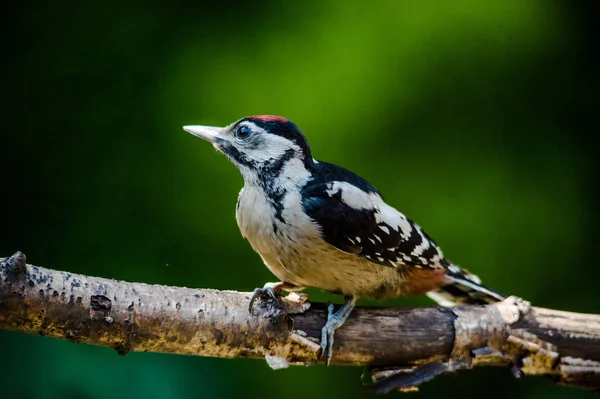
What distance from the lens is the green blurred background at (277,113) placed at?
2830 millimetres

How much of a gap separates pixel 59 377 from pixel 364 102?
5.58 feet

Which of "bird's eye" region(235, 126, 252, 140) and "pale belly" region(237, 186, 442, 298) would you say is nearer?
"pale belly" region(237, 186, 442, 298)

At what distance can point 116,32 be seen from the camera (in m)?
2.99

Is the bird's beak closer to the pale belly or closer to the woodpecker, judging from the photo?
the woodpecker

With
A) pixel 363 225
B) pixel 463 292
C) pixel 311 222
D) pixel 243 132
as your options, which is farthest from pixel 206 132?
pixel 463 292

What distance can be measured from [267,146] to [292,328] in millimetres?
577

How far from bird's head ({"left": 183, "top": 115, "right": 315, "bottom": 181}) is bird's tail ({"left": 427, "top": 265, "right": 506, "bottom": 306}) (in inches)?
28.3

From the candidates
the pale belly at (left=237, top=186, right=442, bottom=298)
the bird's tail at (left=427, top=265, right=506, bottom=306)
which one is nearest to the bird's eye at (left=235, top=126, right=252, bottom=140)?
the pale belly at (left=237, top=186, right=442, bottom=298)

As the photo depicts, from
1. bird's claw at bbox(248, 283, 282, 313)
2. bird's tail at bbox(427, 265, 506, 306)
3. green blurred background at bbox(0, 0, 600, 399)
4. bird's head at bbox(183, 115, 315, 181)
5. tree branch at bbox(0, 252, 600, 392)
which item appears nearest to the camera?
tree branch at bbox(0, 252, 600, 392)

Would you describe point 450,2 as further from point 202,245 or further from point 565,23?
Result: point 202,245

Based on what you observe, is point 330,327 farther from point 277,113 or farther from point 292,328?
point 277,113

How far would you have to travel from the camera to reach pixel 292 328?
6.71ft

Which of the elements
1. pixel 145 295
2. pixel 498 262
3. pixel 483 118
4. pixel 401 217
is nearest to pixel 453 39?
pixel 483 118

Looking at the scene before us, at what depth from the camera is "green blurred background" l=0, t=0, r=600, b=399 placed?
283 cm
